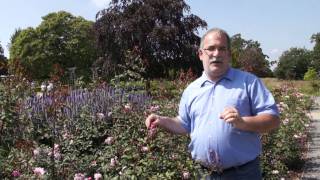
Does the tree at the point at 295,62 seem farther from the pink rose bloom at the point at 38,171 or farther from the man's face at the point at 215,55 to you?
the man's face at the point at 215,55

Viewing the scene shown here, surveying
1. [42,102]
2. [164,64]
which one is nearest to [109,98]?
[42,102]

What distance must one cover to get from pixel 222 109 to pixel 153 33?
74.2 ft

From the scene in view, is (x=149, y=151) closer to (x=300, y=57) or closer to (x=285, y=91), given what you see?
(x=285, y=91)

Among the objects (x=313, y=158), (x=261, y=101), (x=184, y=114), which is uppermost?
(x=261, y=101)

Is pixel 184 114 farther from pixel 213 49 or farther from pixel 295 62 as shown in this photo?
pixel 295 62

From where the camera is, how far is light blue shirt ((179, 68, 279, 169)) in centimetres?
319

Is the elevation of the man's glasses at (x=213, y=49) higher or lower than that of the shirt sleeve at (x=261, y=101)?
higher

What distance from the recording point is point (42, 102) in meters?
7.36

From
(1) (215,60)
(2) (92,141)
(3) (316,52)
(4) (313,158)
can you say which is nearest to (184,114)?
(1) (215,60)

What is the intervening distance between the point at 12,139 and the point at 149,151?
1.61 metres

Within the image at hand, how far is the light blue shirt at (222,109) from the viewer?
319 centimetres

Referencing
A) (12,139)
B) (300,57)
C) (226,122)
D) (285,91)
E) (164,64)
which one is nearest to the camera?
(226,122)

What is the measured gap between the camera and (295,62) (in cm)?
8962

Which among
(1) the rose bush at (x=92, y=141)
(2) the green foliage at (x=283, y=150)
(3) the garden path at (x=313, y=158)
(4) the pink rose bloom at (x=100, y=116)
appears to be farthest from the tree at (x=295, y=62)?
(4) the pink rose bloom at (x=100, y=116)
